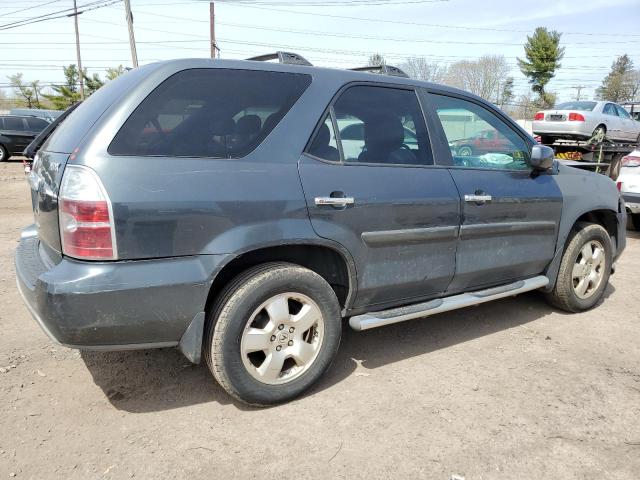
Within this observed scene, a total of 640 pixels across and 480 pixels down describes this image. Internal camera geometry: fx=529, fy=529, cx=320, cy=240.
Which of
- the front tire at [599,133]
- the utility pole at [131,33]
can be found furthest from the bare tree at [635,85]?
the utility pole at [131,33]

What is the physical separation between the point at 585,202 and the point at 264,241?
2.92 meters

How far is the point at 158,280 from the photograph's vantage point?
241cm

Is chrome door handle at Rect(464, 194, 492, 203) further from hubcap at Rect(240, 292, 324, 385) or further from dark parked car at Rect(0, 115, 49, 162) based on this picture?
dark parked car at Rect(0, 115, 49, 162)

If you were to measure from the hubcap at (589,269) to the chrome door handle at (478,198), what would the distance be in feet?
4.37

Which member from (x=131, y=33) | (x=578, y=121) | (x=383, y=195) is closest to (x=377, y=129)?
(x=383, y=195)

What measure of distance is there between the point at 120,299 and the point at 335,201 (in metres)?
1.19

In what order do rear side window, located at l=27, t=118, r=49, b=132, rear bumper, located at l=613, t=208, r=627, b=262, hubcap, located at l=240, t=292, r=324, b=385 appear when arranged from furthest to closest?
rear side window, located at l=27, t=118, r=49, b=132
rear bumper, located at l=613, t=208, r=627, b=262
hubcap, located at l=240, t=292, r=324, b=385

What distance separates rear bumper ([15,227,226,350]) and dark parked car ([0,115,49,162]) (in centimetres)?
1851

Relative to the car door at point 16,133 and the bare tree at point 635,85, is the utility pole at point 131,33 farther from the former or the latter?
the bare tree at point 635,85

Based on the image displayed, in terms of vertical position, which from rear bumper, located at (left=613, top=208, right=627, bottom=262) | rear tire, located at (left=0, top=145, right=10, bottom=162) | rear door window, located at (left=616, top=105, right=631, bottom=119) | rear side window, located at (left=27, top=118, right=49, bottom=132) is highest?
rear door window, located at (left=616, top=105, right=631, bottom=119)

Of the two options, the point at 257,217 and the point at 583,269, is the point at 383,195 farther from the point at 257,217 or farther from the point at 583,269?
the point at 583,269

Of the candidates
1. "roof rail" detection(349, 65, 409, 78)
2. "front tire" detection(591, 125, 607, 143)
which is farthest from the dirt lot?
"front tire" detection(591, 125, 607, 143)

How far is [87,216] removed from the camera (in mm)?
2314

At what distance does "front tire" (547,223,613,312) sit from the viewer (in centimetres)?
428
